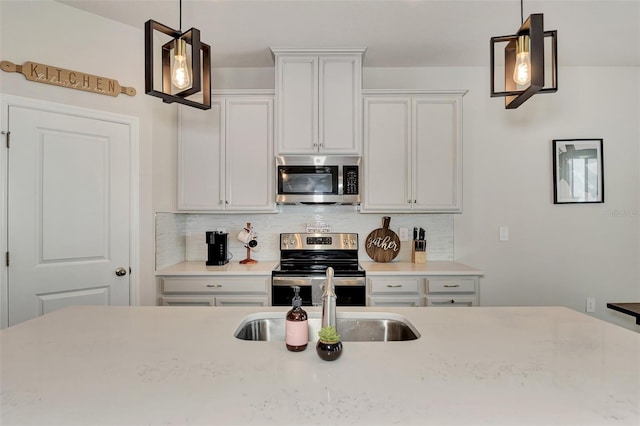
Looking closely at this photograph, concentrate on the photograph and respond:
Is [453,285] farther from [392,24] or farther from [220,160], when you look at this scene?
[220,160]

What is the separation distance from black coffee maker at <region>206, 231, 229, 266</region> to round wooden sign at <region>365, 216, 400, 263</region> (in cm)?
129

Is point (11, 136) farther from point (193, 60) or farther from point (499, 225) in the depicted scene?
point (499, 225)

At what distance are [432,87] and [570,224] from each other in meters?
1.78

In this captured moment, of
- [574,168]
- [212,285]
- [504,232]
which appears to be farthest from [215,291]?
[574,168]

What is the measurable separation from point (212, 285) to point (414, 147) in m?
1.96

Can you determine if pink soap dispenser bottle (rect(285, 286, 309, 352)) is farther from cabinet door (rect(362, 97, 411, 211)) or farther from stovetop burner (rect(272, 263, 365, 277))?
cabinet door (rect(362, 97, 411, 211))

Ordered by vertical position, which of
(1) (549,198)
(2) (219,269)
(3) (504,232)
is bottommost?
(2) (219,269)

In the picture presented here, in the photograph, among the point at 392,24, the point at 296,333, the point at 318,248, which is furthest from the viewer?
the point at 318,248

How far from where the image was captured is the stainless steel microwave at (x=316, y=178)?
285cm

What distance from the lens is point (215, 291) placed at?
2.64 meters

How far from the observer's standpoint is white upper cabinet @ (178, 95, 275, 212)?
290 cm

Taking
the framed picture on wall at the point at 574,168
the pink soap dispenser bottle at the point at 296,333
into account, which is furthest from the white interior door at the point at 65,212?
the framed picture on wall at the point at 574,168

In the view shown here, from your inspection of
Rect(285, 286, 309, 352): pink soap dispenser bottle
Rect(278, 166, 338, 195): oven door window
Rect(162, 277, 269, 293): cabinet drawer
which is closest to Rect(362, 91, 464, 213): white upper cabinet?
Rect(278, 166, 338, 195): oven door window

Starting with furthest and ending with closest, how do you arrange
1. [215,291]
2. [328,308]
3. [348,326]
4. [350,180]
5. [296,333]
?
[350,180] < [215,291] < [348,326] < [328,308] < [296,333]
